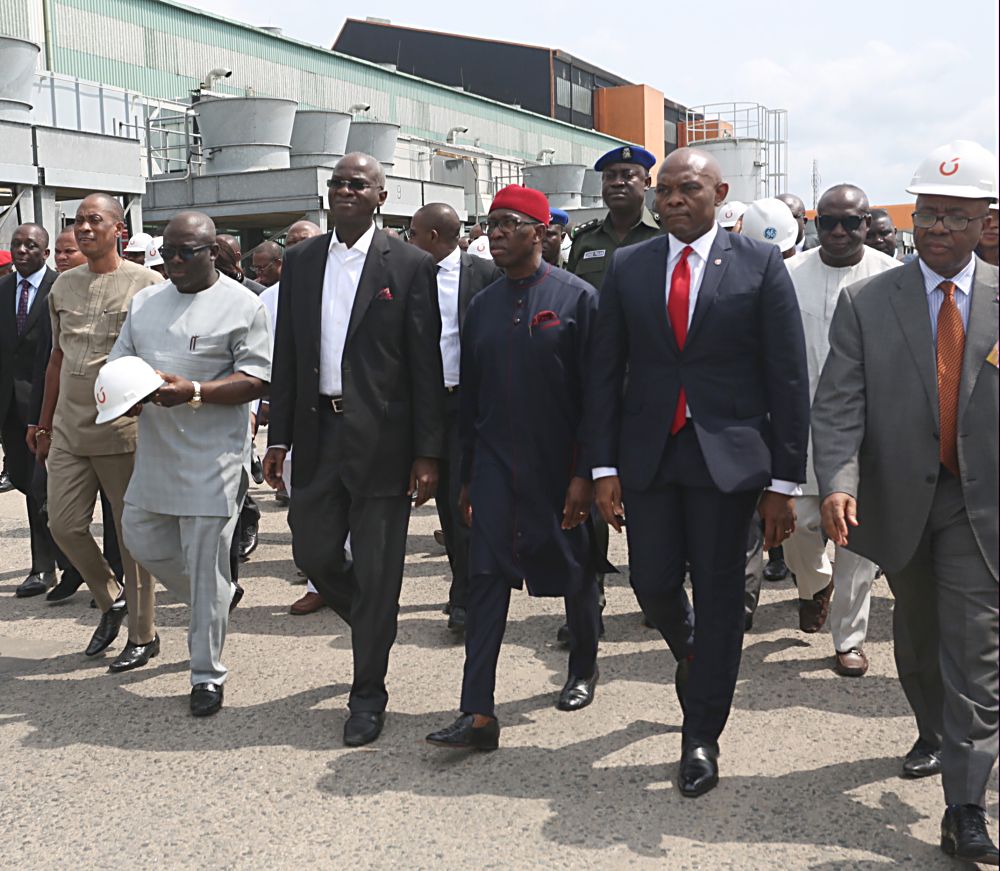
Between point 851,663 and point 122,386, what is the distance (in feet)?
10.9

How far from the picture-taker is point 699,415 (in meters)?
3.98

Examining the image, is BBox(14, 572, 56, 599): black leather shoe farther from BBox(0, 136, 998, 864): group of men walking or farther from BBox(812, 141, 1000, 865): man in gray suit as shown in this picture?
BBox(812, 141, 1000, 865): man in gray suit

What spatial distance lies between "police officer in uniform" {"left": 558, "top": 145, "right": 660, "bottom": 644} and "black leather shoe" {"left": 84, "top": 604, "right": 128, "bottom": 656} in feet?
8.52

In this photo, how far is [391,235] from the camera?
16.2ft

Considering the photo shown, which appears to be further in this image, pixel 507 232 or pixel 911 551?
pixel 507 232

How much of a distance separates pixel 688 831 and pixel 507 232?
7.47 ft

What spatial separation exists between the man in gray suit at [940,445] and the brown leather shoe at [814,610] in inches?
73.9

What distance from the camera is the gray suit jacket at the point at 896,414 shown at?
3527mm

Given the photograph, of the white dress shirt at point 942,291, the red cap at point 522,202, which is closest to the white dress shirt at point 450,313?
the red cap at point 522,202

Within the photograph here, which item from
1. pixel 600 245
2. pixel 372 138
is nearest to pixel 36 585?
pixel 600 245

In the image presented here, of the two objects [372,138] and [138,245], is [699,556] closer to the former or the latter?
[138,245]

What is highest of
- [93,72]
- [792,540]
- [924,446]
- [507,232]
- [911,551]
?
[93,72]

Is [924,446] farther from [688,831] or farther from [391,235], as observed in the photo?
[391,235]

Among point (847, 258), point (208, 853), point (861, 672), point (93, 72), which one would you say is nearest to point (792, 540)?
point (861, 672)
